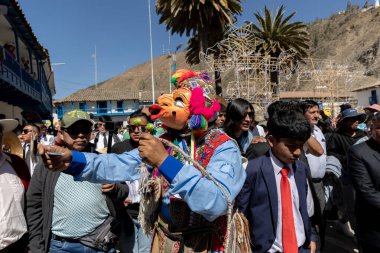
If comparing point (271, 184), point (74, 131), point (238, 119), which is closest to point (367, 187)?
point (271, 184)

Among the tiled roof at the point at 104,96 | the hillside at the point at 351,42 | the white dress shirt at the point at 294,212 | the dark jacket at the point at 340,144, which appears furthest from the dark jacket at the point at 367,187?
the tiled roof at the point at 104,96

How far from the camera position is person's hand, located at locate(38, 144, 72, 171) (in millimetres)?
1503

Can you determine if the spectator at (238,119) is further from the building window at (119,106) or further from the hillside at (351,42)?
the building window at (119,106)

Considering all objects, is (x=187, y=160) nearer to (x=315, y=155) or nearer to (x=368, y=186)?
(x=368, y=186)

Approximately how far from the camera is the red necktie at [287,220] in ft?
7.04

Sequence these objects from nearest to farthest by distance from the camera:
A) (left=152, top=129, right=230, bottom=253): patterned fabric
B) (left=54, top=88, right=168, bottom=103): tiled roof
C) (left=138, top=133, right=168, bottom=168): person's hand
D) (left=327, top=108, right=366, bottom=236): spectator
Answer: (left=138, top=133, right=168, bottom=168): person's hand, (left=152, top=129, right=230, bottom=253): patterned fabric, (left=327, top=108, right=366, bottom=236): spectator, (left=54, top=88, right=168, bottom=103): tiled roof

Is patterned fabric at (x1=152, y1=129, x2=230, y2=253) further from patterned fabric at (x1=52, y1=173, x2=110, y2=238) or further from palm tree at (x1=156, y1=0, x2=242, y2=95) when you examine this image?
palm tree at (x1=156, y1=0, x2=242, y2=95)

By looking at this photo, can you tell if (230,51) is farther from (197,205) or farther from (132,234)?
(197,205)

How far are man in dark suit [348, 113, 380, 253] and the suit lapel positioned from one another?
1.08 metres

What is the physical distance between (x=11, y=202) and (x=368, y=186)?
282 centimetres

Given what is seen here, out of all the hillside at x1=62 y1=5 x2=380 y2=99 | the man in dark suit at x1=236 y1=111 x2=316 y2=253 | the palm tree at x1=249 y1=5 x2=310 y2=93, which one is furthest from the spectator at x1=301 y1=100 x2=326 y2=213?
the hillside at x1=62 y1=5 x2=380 y2=99

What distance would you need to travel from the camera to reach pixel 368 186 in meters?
2.81

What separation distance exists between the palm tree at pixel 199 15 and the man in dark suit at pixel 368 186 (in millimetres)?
17091

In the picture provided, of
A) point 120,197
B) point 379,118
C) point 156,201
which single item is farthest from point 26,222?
point 379,118
